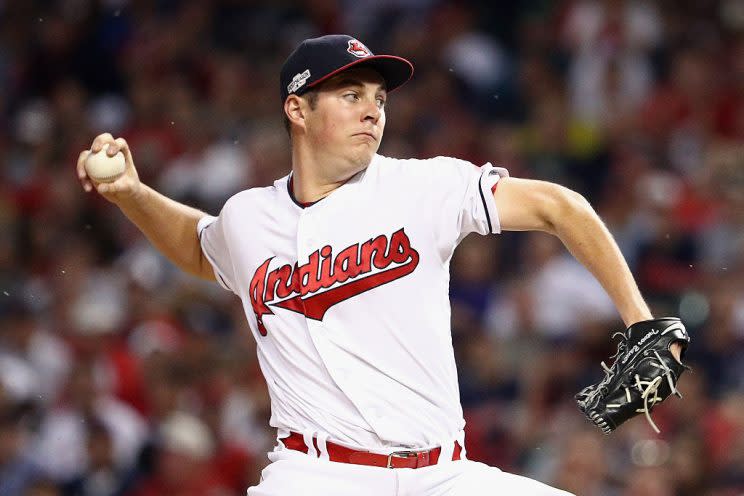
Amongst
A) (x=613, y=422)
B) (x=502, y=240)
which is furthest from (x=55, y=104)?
(x=613, y=422)

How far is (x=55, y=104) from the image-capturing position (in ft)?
35.2

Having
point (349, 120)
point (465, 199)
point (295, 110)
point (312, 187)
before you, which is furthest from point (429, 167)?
point (295, 110)

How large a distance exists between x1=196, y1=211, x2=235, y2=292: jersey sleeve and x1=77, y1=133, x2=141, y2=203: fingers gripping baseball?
0.26 meters

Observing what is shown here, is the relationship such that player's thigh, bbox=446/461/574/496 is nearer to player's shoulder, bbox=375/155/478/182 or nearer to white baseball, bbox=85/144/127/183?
player's shoulder, bbox=375/155/478/182

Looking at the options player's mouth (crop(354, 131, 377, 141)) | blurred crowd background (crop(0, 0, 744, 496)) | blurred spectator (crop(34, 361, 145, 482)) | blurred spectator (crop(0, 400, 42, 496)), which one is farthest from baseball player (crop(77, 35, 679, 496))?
blurred spectator (crop(0, 400, 42, 496))

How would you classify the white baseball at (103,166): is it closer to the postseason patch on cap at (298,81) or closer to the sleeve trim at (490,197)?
the postseason patch on cap at (298,81)

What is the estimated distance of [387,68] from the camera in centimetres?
399

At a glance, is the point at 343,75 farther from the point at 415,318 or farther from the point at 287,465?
the point at 287,465

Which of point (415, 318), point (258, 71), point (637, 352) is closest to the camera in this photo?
point (637, 352)

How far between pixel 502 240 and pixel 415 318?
4.55 meters

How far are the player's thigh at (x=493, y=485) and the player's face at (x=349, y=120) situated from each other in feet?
3.27

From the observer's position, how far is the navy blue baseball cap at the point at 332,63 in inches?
153

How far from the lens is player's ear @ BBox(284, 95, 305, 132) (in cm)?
409

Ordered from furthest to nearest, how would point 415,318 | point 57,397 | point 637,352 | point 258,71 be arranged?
1. point 258,71
2. point 57,397
3. point 415,318
4. point 637,352
